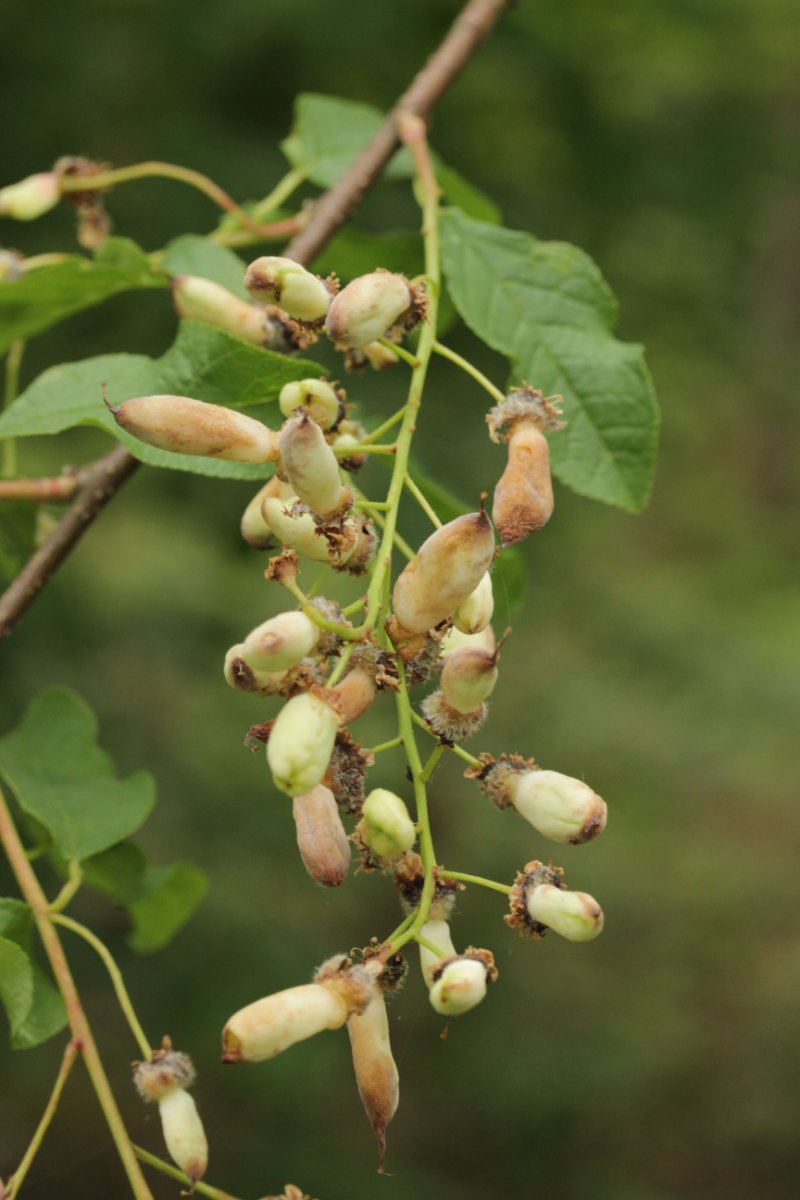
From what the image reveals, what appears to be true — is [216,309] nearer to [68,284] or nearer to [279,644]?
[68,284]

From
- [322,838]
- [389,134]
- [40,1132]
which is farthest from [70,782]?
[389,134]

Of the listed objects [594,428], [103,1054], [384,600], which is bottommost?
[103,1054]

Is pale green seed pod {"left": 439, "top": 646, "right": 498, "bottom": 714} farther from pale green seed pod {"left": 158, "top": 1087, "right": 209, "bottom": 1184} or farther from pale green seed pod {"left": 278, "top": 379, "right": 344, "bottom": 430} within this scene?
pale green seed pod {"left": 158, "top": 1087, "right": 209, "bottom": 1184}

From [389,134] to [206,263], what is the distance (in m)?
0.36

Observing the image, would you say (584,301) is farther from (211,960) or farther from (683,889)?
(683,889)

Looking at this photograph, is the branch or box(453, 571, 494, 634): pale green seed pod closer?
box(453, 571, 494, 634): pale green seed pod

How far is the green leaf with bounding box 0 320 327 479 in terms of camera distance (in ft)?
4.37

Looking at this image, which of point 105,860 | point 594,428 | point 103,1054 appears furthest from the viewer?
point 103,1054

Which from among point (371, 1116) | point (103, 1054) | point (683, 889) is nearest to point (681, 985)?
point (683, 889)

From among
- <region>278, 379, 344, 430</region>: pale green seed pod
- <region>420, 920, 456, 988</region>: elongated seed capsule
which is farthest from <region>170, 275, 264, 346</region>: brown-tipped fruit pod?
<region>420, 920, 456, 988</region>: elongated seed capsule

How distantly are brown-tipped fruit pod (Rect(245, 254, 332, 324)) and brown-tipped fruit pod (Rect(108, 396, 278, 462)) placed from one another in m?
0.13

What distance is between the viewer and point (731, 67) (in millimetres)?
3771

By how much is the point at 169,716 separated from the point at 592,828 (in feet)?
10.5

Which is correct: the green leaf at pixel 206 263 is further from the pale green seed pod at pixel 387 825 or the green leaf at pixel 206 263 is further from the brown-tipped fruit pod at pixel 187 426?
the pale green seed pod at pixel 387 825
